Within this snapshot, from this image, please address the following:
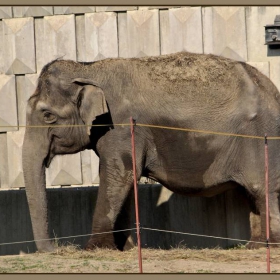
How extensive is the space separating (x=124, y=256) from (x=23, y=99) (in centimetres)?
519

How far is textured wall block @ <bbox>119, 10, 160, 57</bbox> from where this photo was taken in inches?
805

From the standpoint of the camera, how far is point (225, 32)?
65.9 ft

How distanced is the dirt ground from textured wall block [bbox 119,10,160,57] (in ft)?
13.7

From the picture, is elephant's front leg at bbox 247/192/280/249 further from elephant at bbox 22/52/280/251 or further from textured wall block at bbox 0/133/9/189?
textured wall block at bbox 0/133/9/189

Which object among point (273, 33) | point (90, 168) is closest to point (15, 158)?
point (90, 168)

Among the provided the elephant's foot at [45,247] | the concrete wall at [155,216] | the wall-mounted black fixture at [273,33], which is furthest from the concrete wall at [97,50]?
the elephant's foot at [45,247]

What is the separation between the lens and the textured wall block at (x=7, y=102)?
69.3ft

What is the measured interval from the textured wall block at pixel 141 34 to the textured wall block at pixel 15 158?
7.05 ft

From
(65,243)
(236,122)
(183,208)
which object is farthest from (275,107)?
(65,243)

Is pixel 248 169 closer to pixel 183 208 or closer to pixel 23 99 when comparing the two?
pixel 183 208

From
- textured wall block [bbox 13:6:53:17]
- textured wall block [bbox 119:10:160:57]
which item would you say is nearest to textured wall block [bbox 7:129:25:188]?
textured wall block [bbox 13:6:53:17]

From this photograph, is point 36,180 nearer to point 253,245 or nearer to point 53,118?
point 53,118

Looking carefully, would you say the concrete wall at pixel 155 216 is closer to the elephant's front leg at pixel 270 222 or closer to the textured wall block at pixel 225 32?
the elephant's front leg at pixel 270 222

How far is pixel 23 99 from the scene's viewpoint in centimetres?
2112
